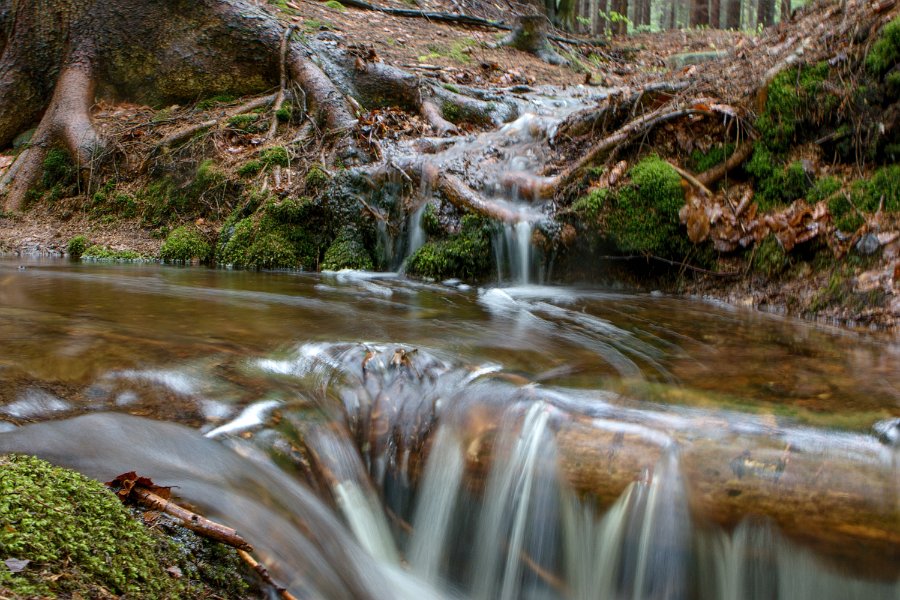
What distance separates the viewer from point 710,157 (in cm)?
537

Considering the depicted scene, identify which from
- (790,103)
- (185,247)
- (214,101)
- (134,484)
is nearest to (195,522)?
(134,484)

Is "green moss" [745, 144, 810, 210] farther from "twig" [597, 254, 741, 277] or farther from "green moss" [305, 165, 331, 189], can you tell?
"green moss" [305, 165, 331, 189]

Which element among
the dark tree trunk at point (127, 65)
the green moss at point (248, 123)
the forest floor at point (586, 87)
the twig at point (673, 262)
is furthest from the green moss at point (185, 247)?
the twig at point (673, 262)

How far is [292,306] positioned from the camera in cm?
449

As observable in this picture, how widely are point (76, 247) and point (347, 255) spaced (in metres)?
3.90

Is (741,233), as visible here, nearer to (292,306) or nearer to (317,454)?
(292,306)

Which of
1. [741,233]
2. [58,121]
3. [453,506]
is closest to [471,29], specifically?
[58,121]

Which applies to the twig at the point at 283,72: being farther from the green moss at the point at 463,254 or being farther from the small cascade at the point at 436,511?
the small cascade at the point at 436,511

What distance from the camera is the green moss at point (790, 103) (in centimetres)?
484

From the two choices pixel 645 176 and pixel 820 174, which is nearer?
pixel 820 174

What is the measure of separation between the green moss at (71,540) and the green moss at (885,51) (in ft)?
17.3

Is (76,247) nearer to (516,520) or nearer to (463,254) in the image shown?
(463,254)

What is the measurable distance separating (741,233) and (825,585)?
3.38m

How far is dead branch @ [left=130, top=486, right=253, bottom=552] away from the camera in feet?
5.46
